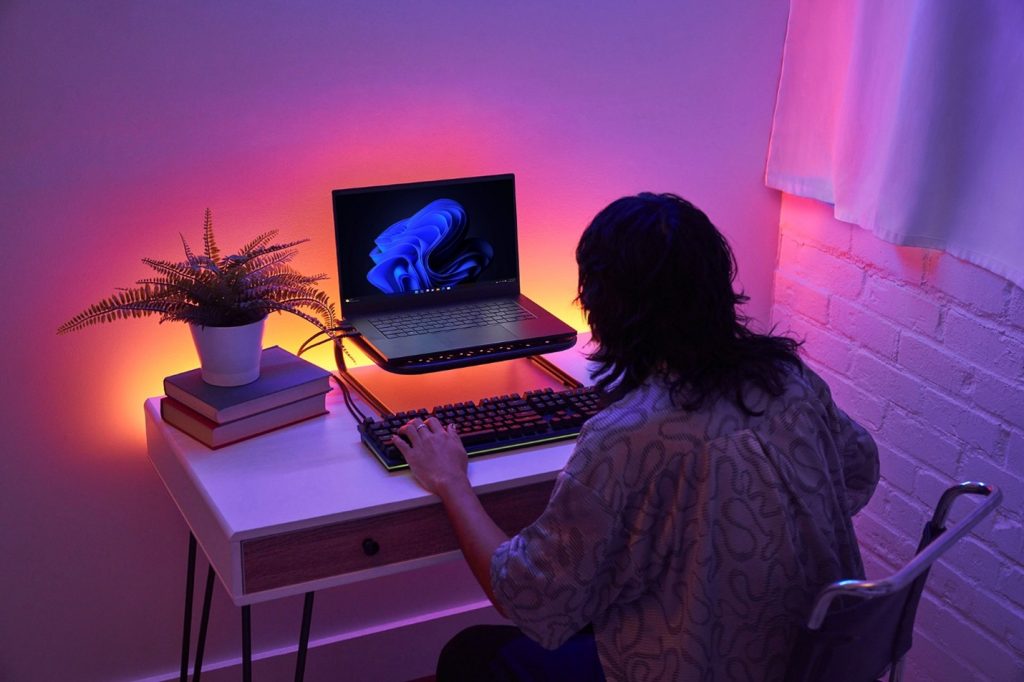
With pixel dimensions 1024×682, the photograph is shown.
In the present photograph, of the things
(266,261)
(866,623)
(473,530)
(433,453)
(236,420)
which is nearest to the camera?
(866,623)

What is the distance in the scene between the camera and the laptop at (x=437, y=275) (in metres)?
1.87

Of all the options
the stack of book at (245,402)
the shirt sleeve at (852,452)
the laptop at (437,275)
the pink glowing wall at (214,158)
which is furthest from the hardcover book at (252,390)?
the shirt sleeve at (852,452)

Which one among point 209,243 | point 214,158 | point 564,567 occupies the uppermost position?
point 214,158

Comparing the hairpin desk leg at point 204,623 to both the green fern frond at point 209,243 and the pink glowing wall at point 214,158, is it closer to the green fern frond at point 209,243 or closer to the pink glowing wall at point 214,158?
the pink glowing wall at point 214,158

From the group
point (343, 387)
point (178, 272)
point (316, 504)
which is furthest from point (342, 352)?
point (316, 504)

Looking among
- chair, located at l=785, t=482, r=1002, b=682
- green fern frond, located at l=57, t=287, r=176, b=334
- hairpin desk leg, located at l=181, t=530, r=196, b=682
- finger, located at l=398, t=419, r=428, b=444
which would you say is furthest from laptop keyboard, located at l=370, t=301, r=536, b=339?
chair, located at l=785, t=482, r=1002, b=682

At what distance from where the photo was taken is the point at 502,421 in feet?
5.57

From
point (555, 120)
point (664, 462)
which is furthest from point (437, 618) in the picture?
point (664, 462)

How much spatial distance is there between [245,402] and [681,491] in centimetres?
74

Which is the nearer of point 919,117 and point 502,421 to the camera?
point 502,421

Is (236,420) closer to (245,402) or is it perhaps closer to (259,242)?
(245,402)

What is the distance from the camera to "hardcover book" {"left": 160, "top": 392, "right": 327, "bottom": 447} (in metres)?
1.68

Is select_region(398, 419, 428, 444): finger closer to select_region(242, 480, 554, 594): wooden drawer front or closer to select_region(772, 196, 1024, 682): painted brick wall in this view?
select_region(242, 480, 554, 594): wooden drawer front

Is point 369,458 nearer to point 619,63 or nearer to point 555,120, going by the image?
point 555,120
